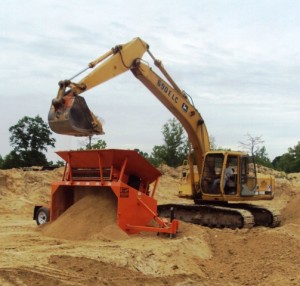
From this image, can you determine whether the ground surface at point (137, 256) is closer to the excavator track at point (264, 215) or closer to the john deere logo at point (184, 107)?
the excavator track at point (264, 215)

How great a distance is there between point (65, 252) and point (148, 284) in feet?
5.42

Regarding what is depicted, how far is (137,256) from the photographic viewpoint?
8656 mm

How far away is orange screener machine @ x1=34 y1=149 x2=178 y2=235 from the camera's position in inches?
430

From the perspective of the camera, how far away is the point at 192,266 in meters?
8.88

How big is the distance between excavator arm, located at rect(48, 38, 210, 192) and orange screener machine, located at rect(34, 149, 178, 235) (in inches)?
31.0

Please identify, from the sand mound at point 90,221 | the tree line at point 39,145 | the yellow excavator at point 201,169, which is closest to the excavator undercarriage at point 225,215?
the yellow excavator at point 201,169

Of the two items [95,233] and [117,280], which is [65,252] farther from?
[95,233]

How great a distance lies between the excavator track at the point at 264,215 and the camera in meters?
14.9

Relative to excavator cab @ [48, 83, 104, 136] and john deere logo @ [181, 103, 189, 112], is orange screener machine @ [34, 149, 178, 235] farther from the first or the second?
john deere logo @ [181, 103, 189, 112]

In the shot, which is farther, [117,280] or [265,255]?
[265,255]

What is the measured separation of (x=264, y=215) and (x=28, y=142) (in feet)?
125

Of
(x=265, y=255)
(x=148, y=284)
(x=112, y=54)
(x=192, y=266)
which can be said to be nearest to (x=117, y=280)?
(x=148, y=284)

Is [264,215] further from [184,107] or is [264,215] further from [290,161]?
[290,161]

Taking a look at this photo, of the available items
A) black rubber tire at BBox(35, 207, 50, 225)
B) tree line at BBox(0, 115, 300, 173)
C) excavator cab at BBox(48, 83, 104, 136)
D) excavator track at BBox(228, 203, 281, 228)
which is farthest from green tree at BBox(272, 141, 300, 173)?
excavator cab at BBox(48, 83, 104, 136)
